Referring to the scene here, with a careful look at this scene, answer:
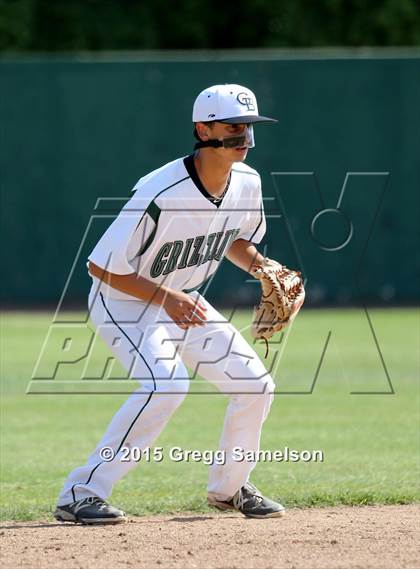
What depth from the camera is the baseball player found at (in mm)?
5438

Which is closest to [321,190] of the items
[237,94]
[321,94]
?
[321,94]

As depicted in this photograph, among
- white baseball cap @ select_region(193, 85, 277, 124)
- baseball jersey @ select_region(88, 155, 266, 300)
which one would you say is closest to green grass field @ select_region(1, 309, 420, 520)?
baseball jersey @ select_region(88, 155, 266, 300)

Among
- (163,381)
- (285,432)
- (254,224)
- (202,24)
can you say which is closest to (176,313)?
(163,381)

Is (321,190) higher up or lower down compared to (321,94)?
lower down

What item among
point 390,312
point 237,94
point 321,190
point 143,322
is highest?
point 237,94

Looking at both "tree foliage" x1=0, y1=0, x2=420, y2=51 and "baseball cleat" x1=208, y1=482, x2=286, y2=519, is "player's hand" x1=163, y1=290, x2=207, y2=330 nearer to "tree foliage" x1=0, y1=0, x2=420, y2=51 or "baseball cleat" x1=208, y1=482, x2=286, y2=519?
"baseball cleat" x1=208, y1=482, x2=286, y2=519

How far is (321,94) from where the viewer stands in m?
16.7

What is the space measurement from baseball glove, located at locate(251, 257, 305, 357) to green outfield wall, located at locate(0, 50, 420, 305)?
1049cm

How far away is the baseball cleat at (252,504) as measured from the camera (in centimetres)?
574

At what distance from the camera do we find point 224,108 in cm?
558

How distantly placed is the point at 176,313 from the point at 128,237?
16.4 inches

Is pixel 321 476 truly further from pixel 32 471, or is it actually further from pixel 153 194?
pixel 153 194

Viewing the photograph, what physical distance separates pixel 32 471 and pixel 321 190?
32.6 ft

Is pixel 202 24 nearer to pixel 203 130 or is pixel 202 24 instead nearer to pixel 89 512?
pixel 203 130
